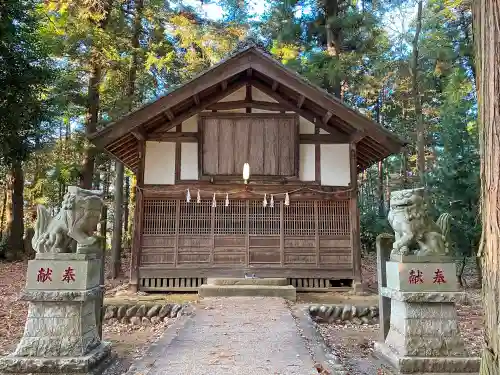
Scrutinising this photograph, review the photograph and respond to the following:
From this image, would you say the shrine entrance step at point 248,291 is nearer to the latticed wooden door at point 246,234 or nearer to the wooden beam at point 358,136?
the latticed wooden door at point 246,234

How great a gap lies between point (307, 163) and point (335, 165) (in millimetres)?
792

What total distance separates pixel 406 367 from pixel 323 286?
6.01 meters

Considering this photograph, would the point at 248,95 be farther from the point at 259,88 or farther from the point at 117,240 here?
the point at 117,240

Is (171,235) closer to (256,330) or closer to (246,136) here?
(246,136)

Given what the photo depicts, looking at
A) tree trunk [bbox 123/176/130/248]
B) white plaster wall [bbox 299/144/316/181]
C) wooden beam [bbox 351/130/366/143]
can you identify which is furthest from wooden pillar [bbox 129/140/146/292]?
tree trunk [bbox 123/176/130/248]

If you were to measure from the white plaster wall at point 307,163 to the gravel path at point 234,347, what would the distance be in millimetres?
4203

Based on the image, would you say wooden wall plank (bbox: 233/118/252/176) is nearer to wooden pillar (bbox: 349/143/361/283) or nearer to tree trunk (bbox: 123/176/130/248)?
wooden pillar (bbox: 349/143/361/283)

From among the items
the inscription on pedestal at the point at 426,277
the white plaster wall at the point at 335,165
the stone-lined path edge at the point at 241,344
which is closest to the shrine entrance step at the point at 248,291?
the stone-lined path edge at the point at 241,344

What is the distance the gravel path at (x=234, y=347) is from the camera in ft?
14.9

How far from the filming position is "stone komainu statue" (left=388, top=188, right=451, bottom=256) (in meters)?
5.11

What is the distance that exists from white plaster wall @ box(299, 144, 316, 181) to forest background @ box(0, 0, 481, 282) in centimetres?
293

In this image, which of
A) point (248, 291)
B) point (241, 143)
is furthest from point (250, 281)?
point (241, 143)

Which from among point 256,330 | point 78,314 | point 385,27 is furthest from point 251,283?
point 385,27

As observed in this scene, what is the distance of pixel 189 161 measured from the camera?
10.9m
